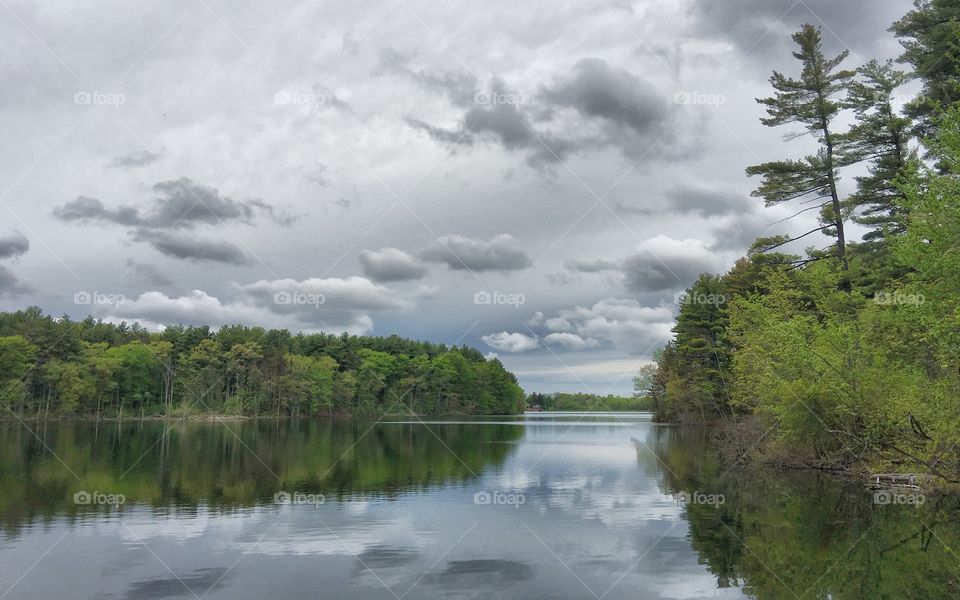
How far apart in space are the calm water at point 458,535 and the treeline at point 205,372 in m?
77.7

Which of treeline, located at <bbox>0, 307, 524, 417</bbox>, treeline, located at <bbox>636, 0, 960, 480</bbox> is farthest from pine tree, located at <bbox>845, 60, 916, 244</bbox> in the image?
treeline, located at <bbox>0, 307, 524, 417</bbox>

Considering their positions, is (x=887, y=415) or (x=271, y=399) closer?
(x=887, y=415)

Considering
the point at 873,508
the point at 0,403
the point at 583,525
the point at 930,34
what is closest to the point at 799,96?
the point at 930,34

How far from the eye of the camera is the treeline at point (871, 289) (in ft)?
67.2

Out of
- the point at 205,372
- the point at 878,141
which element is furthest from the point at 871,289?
the point at 205,372

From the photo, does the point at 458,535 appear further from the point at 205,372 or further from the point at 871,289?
the point at 205,372

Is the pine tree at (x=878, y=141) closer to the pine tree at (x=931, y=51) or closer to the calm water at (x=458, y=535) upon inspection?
the pine tree at (x=931, y=51)

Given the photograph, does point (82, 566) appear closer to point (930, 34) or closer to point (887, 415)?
point (887, 415)

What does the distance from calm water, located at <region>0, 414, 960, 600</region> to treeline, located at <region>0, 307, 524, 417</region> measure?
77.7 m

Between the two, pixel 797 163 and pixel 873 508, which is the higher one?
pixel 797 163

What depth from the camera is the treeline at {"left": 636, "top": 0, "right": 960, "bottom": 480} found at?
2047 cm

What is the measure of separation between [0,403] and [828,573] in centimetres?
10933

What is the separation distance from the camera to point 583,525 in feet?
65.9

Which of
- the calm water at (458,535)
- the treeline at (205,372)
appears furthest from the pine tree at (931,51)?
the treeline at (205,372)
